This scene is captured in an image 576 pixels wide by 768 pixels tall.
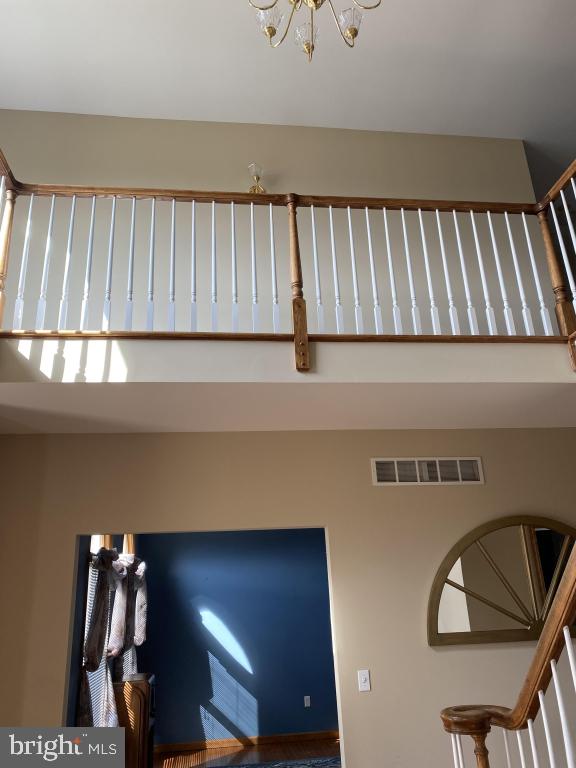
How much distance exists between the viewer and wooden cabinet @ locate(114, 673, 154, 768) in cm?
480

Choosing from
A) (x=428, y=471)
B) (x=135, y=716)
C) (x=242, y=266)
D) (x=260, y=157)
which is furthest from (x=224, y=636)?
Answer: (x=260, y=157)

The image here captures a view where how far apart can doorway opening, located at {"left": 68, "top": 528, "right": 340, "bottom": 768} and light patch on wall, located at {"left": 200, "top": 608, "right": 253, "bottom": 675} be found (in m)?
0.01

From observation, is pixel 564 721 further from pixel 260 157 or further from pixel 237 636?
pixel 237 636

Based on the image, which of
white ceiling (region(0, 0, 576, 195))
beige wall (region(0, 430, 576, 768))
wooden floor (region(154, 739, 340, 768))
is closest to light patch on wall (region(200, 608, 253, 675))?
wooden floor (region(154, 739, 340, 768))

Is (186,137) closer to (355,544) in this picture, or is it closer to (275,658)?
(355,544)

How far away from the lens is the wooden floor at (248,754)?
20.8 feet

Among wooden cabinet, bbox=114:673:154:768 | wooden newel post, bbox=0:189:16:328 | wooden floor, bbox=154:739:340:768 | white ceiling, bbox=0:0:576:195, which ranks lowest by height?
wooden floor, bbox=154:739:340:768

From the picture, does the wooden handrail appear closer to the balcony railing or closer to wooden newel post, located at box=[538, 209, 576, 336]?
wooden newel post, located at box=[538, 209, 576, 336]

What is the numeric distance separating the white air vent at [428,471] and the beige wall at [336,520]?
61 millimetres

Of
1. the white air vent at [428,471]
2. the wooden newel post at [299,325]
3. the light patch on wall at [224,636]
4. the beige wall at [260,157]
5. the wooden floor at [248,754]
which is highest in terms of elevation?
the beige wall at [260,157]

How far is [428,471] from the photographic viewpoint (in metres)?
4.38

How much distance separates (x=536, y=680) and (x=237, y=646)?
19.7ft

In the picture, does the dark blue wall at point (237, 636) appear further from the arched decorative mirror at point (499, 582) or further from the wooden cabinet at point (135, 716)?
the arched decorative mirror at point (499, 582)

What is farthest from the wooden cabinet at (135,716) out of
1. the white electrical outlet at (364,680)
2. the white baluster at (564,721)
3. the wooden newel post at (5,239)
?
the white baluster at (564,721)
